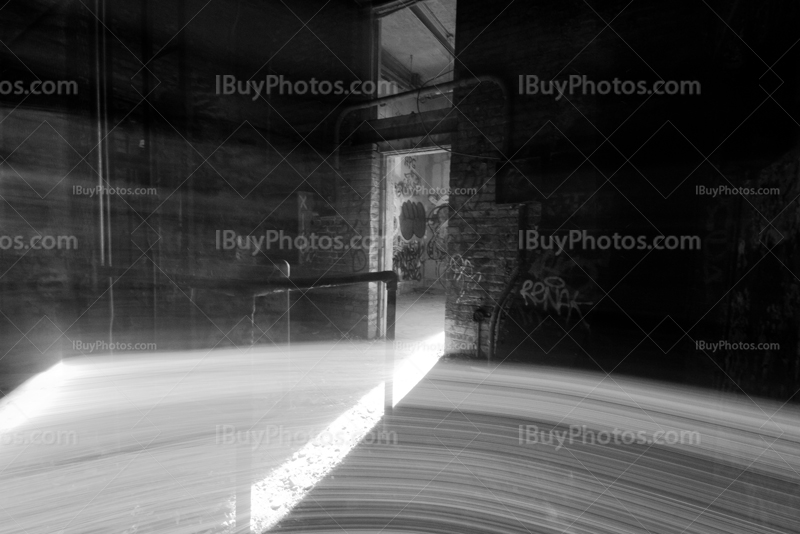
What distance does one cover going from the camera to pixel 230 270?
3389 mm

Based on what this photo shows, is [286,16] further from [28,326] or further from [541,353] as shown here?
[541,353]

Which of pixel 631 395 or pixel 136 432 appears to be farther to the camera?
pixel 631 395

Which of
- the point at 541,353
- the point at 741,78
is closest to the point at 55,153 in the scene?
the point at 541,353

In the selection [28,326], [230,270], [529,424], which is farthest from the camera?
[230,270]

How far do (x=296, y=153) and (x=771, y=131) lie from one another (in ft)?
11.0

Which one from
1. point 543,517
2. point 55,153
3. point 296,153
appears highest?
point 296,153
